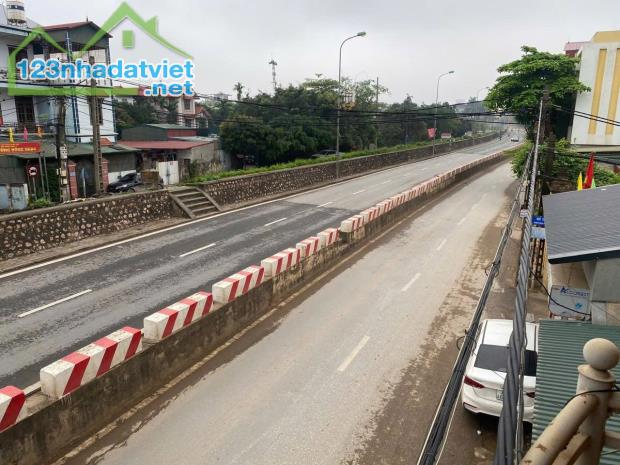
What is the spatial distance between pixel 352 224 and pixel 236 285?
26.1 ft

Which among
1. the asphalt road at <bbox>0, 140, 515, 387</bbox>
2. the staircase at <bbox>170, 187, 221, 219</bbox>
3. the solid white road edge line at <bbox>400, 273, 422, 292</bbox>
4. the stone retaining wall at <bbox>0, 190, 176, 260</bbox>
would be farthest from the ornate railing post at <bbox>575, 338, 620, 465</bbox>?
the staircase at <bbox>170, 187, 221, 219</bbox>

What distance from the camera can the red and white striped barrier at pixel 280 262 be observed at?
12.6m

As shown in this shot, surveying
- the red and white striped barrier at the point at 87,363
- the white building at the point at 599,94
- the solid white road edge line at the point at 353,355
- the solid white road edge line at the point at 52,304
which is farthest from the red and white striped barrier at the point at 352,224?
the white building at the point at 599,94

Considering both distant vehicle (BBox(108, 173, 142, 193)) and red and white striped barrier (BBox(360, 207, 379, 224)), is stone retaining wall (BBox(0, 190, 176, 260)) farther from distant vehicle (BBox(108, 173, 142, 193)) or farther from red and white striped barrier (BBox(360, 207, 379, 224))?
distant vehicle (BBox(108, 173, 142, 193))

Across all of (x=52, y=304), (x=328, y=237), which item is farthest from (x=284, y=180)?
(x=52, y=304)

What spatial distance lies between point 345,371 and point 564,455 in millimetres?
7128

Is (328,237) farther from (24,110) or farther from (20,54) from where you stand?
(20,54)

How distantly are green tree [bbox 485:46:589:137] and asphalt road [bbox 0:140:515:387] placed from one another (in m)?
15.0

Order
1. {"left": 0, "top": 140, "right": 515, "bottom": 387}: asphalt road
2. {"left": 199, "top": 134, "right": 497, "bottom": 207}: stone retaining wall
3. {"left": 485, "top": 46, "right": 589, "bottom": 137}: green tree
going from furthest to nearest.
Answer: {"left": 485, "top": 46, "right": 589, "bottom": 137}: green tree, {"left": 199, "top": 134, "right": 497, "bottom": 207}: stone retaining wall, {"left": 0, "top": 140, "right": 515, "bottom": 387}: asphalt road

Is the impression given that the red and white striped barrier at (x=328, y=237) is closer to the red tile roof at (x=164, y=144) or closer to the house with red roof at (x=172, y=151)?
the house with red roof at (x=172, y=151)

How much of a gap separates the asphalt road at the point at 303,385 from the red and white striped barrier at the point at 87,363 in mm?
998

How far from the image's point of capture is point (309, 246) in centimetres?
1480

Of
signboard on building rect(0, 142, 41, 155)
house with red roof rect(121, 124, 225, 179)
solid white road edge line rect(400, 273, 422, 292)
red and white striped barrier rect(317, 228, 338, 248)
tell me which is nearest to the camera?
solid white road edge line rect(400, 273, 422, 292)

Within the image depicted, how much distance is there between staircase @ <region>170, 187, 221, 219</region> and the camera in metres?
22.8
